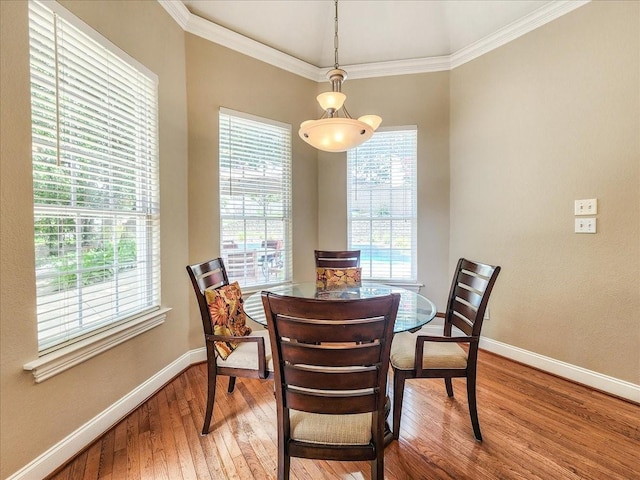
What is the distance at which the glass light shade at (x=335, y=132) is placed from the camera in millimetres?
1753

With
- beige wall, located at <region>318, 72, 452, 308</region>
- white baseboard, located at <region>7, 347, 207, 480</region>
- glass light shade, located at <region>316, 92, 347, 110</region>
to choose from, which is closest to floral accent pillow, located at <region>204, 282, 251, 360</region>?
white baseboard, located at <region>7, 347, 207, 480</region>

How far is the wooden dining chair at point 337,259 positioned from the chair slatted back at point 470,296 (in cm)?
98

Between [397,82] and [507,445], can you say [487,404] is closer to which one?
[507,445]

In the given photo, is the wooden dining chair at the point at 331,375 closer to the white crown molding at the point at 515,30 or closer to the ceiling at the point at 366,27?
the ceiling at the point at 366,27

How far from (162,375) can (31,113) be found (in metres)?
1.86

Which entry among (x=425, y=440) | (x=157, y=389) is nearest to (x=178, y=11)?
(x=157, y=389)

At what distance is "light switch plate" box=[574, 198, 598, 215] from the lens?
2.26 m

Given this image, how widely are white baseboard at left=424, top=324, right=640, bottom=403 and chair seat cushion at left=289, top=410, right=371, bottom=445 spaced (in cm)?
214

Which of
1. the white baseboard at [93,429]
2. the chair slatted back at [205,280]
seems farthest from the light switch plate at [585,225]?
the white baseboard at [93,429]

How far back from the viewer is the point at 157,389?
7.45 feet

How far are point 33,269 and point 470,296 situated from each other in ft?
7.73

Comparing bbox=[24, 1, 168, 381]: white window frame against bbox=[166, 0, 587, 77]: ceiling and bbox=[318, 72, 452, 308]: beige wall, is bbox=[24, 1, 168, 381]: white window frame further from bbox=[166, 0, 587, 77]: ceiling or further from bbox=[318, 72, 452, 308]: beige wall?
bbox=[318, 72, 452, 308]: beige wall

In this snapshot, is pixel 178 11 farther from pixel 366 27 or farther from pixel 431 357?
pixel 431 357

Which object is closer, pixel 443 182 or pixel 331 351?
pixel 331 351
